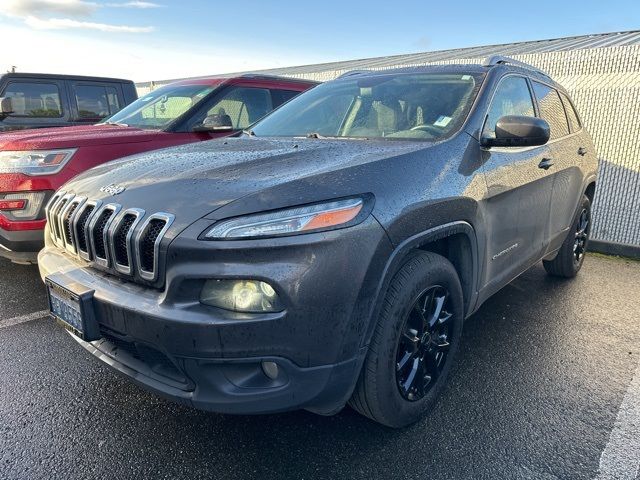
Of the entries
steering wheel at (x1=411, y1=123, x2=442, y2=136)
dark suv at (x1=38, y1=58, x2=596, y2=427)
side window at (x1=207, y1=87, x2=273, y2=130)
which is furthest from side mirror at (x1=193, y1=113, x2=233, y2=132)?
steering wheel at (x1=411, y1=123, x2=442, y2=136)

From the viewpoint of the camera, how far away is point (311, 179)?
6.30 feet

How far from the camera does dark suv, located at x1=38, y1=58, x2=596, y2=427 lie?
174 cm

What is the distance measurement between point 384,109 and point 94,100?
19.0 ft

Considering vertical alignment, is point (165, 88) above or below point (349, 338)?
above

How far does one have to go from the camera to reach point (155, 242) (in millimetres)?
1808

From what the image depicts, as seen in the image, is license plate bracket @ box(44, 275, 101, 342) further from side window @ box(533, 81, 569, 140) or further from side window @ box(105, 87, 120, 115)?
side window @ box(105, 87, 120, 115)

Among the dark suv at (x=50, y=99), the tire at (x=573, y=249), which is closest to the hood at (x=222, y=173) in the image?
the tire at (x=573, y=249)

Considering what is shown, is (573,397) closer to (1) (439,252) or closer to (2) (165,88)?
(1) (439,252)

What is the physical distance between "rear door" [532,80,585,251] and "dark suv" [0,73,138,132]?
603 cm

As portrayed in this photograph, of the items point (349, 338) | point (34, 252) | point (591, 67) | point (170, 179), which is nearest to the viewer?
point (349, 338)

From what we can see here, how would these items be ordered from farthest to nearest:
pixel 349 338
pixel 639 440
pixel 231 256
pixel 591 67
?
pixel 591 67
pixel 639 440
pixel 349 338
pixel 231 256

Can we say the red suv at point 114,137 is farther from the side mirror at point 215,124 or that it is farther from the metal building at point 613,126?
the metal building at point 613,126

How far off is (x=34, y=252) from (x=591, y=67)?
6.21m

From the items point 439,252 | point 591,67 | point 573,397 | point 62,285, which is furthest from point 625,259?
point 62,285
